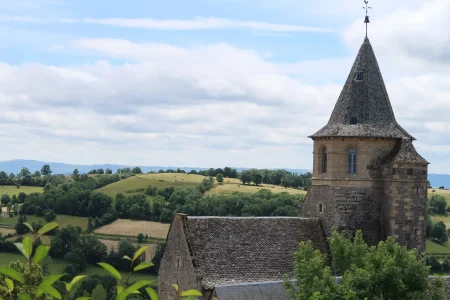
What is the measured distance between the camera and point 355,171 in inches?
1437

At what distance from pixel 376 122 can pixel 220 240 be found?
10.3 metres

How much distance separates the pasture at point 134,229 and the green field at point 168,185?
78.7ft

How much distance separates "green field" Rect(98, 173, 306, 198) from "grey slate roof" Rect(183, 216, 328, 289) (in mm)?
108994

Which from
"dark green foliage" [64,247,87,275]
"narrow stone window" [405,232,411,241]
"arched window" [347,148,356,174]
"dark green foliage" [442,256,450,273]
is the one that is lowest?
"dark green foliage" [64,247,87,275]

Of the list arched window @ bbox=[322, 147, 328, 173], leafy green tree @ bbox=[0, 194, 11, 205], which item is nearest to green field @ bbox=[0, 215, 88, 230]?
leafy green tree @ bbox=[0, 194, 11, 205]

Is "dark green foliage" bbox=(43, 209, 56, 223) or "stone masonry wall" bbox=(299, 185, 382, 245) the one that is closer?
"stone masonry wall" bbox=(299, 185, 382, 245)

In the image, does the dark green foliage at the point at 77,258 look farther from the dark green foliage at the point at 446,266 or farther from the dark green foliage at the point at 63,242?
the dark green foliage at the point at 446,266

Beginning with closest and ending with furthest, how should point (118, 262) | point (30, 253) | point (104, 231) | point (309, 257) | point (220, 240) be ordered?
point (30, 253) → point (309, 257) → point (220, 240) → point (118, 262) → point (104, 231)

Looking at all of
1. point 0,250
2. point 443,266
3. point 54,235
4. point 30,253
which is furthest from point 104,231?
point 30,253

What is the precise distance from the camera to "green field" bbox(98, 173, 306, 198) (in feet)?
491

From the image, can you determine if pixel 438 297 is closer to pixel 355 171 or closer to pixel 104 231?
pixel 355 171

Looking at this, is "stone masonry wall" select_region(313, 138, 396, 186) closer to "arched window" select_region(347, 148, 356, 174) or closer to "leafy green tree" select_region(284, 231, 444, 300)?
"arched window" select_region(347, 148, 356, 174)

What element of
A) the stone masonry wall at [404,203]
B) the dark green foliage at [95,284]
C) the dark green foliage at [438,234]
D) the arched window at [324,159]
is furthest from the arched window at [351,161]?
the dark green foliage at [438,234]

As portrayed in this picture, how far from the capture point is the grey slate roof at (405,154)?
36.0 meters
